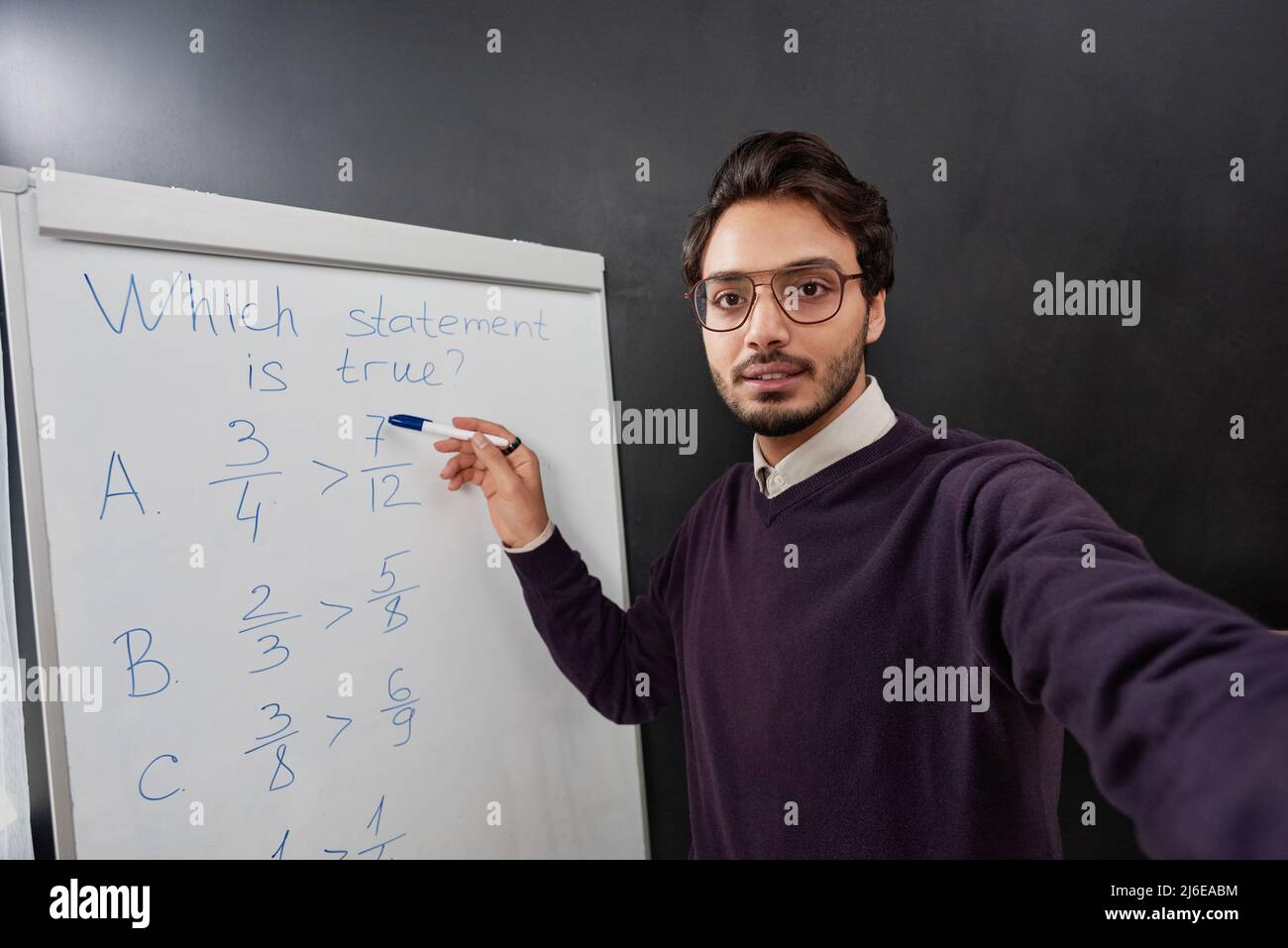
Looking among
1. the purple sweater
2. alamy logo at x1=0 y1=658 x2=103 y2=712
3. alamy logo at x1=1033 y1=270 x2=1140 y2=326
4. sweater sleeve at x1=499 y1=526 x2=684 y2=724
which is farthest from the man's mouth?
alamy logo at x1=0 y1=658 x2=103 y2=712

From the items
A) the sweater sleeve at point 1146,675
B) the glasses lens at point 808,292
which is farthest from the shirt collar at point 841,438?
the sweater sleeve at point 1146,675

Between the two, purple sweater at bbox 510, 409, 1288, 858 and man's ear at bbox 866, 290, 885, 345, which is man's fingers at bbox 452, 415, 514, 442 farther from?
man's ear at bbox 866, 290, 885, 345

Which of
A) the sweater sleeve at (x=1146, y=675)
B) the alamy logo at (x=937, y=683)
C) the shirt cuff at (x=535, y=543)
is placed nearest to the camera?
the sweater sleeve at (x=1146, y=675)

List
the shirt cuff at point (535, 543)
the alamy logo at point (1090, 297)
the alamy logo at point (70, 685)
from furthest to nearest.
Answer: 1. the alamy logo at point (1090, 297)
2. the shirt cuff at point (535, 543)
3. the alamy logo at point (70, 685)

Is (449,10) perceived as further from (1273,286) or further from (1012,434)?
(1273,286)

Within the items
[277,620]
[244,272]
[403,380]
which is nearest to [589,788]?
[277,620]

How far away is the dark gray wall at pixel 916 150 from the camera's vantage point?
1.00 meters

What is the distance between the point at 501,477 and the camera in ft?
2.96

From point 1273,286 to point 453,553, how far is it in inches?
51.0

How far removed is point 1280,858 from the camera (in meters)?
0.36

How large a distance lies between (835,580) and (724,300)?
0.38 metres

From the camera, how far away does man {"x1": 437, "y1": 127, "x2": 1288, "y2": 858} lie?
62 centimetres

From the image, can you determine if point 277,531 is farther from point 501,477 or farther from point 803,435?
point 803,435
